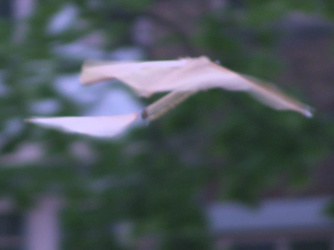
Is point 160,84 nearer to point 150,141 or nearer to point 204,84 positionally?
point 204,84

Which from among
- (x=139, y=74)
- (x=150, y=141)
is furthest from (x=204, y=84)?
(x=150, y=141)

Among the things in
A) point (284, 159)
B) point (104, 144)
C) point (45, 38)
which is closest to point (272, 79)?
point (284, 159)

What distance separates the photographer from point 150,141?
575 centimetres

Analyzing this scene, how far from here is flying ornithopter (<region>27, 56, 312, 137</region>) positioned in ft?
5.53

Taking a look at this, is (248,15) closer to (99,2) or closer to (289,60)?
(99,2)

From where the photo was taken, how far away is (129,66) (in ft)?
6.41

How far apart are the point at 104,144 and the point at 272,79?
4.43 ft

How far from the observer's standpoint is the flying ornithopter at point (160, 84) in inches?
66.4

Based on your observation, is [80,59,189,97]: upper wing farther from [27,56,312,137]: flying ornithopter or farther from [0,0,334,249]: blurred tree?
[0,0,334,249]: blurred tree

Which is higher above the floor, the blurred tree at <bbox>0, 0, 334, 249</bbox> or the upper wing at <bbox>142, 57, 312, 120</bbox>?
the blurred tree at <bbox>0, 0, 334, 249</bbox>

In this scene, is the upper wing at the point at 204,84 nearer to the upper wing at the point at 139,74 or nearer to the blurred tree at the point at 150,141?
the upper wing at the point at 139,74

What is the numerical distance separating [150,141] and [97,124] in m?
4.04

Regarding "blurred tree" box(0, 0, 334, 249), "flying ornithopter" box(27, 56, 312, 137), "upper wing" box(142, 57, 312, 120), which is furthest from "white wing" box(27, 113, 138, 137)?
"blurred tree" box(0, 0, 334, 249)

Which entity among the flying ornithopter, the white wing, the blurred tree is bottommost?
the white wing
